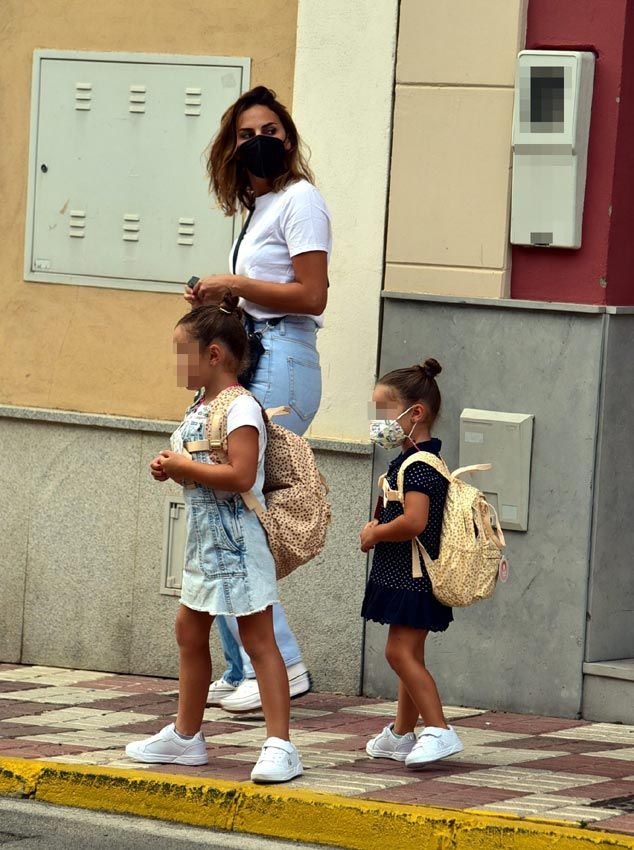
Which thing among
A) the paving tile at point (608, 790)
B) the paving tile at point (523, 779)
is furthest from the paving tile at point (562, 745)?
the paving tile at point (608, 790)

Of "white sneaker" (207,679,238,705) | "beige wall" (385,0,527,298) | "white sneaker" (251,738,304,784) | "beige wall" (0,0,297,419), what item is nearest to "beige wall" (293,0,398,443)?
"beige wall" (385,0,527,298)

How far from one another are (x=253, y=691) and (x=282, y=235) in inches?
70.0

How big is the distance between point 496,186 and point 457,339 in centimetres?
64

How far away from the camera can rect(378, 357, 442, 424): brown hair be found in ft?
20.5

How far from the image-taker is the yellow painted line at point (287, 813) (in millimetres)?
5344

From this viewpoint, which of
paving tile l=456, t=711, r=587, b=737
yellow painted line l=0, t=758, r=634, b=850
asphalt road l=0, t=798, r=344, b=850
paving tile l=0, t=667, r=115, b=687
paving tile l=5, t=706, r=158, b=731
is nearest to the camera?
yellow painted line l=0, t=758, r=634, b=850

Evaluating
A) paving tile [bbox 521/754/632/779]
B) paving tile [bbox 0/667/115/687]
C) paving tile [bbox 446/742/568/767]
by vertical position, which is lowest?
paving tile [bbox 0/667/115/687]

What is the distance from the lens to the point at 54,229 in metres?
8.60

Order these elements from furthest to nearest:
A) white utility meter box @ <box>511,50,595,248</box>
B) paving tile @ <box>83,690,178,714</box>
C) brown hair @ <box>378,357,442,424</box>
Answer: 1. paving tile @ <box>83,690,178,714</box>
2. white utility meter box @ <box>511,50,595,248</box>
3. brown hair @ <box>378,357,442,424</box>

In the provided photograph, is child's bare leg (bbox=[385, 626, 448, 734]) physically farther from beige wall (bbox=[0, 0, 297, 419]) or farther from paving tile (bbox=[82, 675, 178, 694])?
beige wall (bbox=[0, 0, 297, 419])

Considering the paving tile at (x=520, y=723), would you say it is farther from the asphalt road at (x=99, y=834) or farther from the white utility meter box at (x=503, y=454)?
the asphalt road at (x=99, y=834)

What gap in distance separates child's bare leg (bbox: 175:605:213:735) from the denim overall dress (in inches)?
2.7

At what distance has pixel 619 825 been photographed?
545 cm

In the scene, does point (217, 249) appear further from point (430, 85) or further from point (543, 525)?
point (543, 525)
